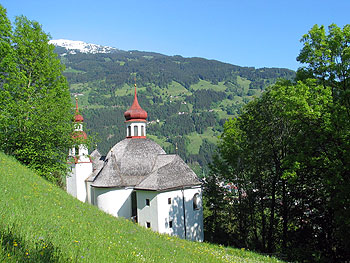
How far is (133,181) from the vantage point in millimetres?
27703

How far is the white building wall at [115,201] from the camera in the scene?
89.0ft

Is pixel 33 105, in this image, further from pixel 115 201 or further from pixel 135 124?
pixel 135 124

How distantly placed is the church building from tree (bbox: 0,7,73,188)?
3755mm

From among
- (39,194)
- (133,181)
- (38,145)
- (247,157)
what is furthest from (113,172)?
(39,194)

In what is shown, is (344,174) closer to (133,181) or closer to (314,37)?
(314,37)

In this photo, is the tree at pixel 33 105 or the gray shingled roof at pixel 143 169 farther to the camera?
the gray shingled roof at pixel 143 169

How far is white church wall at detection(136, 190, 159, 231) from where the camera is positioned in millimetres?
24922

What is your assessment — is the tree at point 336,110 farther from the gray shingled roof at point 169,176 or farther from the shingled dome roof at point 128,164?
the shingled dome roof at point 128,164

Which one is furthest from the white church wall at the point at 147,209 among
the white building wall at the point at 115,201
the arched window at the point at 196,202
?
the arched window at the point at 196,202

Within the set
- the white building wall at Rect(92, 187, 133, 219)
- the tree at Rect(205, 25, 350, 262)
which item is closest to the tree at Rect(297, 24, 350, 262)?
the tree at Rect(205, 25, 350, 262)

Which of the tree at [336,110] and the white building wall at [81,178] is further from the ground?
the tree at [336,110]

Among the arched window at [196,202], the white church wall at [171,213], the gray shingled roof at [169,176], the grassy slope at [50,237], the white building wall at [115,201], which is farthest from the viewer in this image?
the arched window at [196,202]

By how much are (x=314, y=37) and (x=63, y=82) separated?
16.5 meters

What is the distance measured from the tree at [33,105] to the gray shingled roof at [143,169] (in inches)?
295
